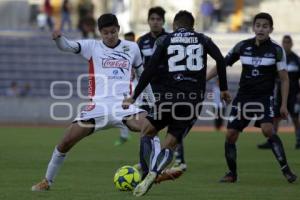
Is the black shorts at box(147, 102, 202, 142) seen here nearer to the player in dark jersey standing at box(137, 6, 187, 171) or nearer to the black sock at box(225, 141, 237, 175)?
the black sock at box(225, 141, 237, 175)

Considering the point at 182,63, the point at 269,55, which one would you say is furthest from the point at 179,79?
the point at 269,55

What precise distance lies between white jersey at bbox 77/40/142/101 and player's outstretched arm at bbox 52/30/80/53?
13 centimetres

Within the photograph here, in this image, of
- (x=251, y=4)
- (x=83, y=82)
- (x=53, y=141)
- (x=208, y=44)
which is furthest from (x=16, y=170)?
(x=251, y=4)

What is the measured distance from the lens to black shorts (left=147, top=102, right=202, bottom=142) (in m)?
11.8

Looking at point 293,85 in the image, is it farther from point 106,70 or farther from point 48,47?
point 48,47

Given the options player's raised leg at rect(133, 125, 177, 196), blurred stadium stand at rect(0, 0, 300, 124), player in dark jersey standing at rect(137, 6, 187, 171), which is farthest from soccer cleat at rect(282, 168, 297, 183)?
blurred stadium stand at rect(0, 0, 300, 124)

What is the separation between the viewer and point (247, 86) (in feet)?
45.3

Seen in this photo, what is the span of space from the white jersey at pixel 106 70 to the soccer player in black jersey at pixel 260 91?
6.67ft

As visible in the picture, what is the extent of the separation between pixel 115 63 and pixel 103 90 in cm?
38

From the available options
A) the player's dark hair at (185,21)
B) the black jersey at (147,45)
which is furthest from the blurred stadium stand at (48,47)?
the player's dark hair at (185,21)

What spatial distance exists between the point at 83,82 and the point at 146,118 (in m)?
23.3

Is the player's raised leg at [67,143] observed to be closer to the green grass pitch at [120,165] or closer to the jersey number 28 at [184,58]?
the green grass pitch at [120,165]

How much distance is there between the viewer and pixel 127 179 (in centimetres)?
1213

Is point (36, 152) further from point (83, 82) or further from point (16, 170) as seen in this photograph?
point (83, 82)
